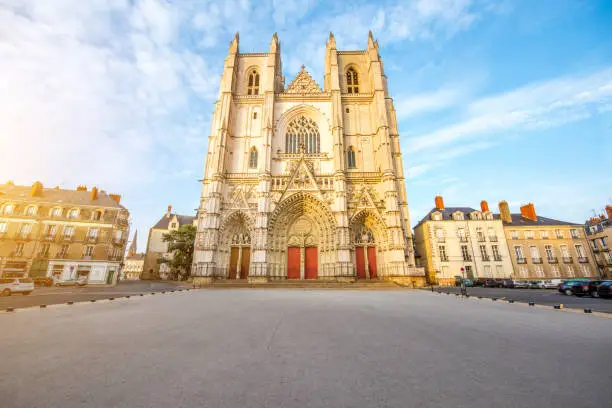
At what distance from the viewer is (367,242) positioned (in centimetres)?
2091

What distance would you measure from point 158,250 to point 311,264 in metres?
29.2

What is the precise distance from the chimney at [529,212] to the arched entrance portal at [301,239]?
28.0 metres

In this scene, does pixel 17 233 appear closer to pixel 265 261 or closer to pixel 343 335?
pixel 265 261

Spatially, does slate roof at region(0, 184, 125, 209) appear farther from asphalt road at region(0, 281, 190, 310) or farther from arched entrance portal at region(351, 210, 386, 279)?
arched entrance portal at region(351, 210, 386, 279)

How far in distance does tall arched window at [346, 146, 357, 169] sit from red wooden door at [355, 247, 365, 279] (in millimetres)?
8024

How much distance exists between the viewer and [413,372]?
97.9 inches

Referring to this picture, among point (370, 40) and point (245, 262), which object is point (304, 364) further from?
point (370, 40)

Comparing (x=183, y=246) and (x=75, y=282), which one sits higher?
(x=183, y=246)

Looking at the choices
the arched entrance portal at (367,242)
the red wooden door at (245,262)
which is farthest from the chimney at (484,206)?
the red wooden door at (245,262)

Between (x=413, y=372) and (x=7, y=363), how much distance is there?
448 centimetres

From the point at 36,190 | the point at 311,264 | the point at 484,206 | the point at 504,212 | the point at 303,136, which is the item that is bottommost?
the point at 311,264

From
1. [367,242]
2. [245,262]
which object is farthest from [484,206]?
[245,262]

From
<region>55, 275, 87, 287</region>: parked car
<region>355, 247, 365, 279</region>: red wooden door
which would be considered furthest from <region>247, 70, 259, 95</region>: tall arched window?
<region>55, 275, 87, 287</region>: parked car

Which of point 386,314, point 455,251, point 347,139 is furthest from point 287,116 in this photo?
point 455,251
